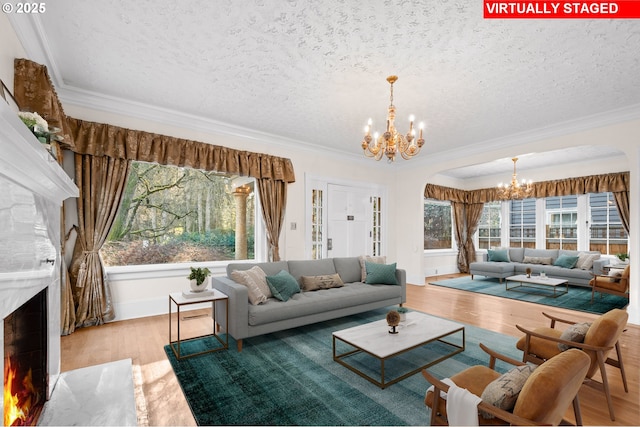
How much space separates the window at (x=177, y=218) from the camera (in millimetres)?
4281

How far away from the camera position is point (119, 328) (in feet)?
12.1

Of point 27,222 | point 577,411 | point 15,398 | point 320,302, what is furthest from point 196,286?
point 577,411

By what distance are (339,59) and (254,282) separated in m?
2.51

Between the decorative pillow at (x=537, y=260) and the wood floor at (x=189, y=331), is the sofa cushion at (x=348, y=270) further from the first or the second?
the decorative pillow at (x=537, y=260)

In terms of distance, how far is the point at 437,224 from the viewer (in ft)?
29.2

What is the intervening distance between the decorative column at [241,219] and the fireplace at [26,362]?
3133mm

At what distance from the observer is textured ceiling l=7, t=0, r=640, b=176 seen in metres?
2.39

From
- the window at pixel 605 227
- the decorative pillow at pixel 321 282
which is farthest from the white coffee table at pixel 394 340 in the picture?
the window at pixel 605 227

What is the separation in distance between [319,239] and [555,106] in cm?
422

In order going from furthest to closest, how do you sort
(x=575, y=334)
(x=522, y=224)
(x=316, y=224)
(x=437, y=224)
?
(x=437, y=224) → (x=522, y=224) → (x=316, y=224) → (x=575, y=334)

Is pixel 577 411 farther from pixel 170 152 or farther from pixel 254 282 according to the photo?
pixel 170 152

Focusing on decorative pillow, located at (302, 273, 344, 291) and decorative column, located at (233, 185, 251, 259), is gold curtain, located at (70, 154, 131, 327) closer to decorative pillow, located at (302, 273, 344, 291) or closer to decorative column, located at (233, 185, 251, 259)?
decorative column, located at (233, 185, 251, 259)

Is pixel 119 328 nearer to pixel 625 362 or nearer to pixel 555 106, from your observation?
pixel 625 362

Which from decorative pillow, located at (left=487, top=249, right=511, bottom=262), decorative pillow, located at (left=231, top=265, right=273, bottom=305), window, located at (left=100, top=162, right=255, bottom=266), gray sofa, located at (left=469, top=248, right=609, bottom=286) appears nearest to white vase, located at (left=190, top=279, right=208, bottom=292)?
decorative pillow, located at (left=231, top=265, right=273, bottom=305)
